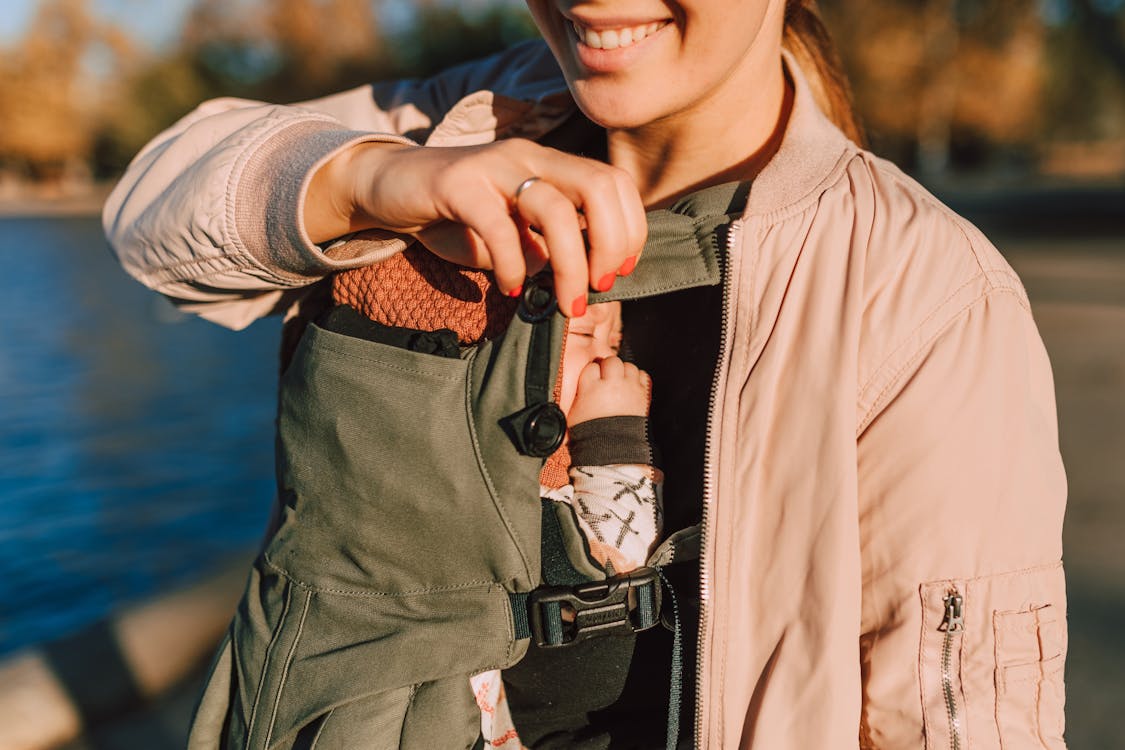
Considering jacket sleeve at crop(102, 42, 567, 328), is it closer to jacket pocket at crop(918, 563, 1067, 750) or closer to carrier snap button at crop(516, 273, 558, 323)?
carrier snap button at crop(516, 273, 558, 323)

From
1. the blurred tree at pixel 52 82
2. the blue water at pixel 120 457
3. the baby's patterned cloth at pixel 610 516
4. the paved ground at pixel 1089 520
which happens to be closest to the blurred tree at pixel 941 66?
the paved ground at pixel 1089 520

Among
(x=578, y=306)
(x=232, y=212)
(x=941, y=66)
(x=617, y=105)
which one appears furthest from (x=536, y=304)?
(x=941, y=66)

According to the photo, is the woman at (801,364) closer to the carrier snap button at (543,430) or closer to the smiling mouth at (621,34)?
the smiling mouth at (621,34)

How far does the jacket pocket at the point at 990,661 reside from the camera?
119 cm

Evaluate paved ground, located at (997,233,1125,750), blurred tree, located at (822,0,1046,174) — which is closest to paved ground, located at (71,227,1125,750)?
paved ground, located at (997,233,1125,750)

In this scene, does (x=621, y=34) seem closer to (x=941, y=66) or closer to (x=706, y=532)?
(x=706, y=532)

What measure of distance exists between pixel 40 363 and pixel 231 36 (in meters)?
38.6

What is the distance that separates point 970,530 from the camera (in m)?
1.18

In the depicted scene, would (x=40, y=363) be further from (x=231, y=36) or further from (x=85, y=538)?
(x=231, y=36)

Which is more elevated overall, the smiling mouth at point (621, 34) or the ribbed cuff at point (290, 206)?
the smiling mouth at point (621, 34)

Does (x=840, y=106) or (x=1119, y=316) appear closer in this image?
(x=840, y=106)

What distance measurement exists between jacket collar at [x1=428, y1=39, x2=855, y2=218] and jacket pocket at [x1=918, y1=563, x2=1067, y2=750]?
0.52 meters

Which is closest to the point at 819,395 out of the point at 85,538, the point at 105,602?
the point at 105,602

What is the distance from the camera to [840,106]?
1.78m
